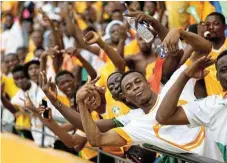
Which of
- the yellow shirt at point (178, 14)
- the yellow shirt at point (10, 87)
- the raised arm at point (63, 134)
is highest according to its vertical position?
the yellow shirt at point (178, 14)

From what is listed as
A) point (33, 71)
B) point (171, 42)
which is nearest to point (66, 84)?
point (33, 71)

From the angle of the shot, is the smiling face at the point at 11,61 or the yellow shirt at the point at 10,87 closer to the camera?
the yellow shirt at the point at 10,87

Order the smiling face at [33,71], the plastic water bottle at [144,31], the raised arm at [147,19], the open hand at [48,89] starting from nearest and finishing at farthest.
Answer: the plastic water bottle at [144,31] < the raised arm at [147,19] < the open hand at [48,89] < the smiling face at [33,71]

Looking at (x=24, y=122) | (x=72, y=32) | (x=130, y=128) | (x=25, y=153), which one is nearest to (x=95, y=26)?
(x=72, y=32)

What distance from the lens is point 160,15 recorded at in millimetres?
6590

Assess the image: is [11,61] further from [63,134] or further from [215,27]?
[215,27]

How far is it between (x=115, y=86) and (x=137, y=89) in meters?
0.89

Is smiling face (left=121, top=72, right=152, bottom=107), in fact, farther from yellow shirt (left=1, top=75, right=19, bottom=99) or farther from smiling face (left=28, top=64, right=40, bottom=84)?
yellow shirt (left=1, top=75, right=19, bottom=99)

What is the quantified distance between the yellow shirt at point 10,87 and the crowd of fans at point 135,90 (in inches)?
0.6

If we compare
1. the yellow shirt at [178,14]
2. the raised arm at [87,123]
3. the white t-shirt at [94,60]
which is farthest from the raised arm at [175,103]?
the white t-shirt at [94,60]

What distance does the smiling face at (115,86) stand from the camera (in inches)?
185

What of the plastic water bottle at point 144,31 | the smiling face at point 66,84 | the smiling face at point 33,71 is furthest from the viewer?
the smiling face at point 33,71

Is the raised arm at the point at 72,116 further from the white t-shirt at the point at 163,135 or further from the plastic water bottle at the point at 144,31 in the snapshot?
the plastic water bottle at the point at 144,31

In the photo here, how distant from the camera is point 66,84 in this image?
5.88 metres
